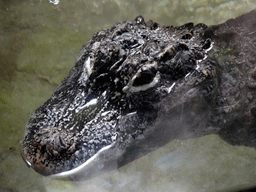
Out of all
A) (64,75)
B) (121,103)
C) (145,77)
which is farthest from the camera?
(64,75)

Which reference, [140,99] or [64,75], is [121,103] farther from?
[64,75]

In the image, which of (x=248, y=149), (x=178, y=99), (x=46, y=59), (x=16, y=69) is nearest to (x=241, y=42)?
(x=178, y=99)

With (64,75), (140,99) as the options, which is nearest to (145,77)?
(140,99)

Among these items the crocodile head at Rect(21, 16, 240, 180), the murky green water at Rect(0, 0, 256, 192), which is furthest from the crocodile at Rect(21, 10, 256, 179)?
the murky green water at Rect(0, 0, 256, 192)

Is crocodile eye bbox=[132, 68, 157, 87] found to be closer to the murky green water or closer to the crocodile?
the crocodile

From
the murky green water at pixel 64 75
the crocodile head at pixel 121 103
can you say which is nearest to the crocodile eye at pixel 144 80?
the crocodile head at pixel 121 103

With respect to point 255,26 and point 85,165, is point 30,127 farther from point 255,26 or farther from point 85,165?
point 255,26
